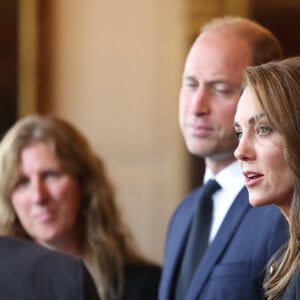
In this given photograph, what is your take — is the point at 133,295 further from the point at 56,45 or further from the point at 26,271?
the point at 56,45

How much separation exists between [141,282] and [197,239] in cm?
64

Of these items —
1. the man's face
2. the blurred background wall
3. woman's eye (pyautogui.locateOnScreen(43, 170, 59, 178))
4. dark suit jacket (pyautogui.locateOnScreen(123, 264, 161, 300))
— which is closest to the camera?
the man's face

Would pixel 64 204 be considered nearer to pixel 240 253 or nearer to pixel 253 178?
pixel 240 253

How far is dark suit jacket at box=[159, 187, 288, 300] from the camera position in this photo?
2695 millimetres

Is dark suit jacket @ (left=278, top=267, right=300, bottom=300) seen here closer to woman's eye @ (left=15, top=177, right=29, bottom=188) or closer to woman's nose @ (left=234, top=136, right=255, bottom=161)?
woman's nose @ (left=234, top=136, right=255, bottom=161)

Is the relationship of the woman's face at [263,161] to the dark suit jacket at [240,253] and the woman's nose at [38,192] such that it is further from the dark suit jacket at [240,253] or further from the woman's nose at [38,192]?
the woman's nose at [38,192]

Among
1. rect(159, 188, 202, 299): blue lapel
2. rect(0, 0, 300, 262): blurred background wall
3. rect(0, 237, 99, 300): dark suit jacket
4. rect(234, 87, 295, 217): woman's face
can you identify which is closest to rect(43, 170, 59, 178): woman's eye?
rect(159, 188, 202, 299): blue lapel

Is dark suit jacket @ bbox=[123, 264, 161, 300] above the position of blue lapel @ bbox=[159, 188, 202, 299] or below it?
below

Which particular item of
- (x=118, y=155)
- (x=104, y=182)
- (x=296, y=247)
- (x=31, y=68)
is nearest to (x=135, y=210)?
(x=118, y=155)

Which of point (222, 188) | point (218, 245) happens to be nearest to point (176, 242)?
point (222, 188)

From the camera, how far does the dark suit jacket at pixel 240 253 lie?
Result: 106 inches

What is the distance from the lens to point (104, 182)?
3.94 metres

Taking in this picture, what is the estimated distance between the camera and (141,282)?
370cm

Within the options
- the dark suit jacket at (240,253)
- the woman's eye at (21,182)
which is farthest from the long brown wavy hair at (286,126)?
the woman's eye at (21,182)
